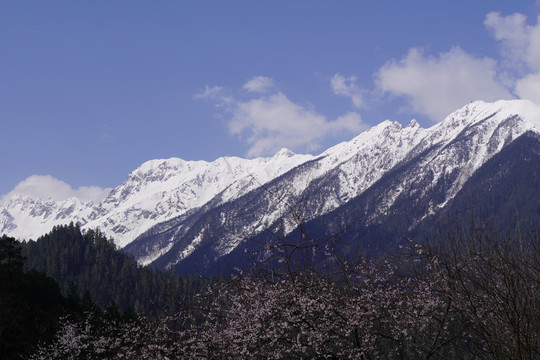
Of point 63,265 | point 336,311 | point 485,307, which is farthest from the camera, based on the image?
point 63,265

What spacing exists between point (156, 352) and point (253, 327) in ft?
19.8

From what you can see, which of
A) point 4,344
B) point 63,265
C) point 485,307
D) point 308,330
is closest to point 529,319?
point 485,307

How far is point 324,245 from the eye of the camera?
42.8 ft

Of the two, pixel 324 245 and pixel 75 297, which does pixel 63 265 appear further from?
pixel 324 245

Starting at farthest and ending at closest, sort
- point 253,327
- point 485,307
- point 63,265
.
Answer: point 63,265, point 253,327, point 485,307

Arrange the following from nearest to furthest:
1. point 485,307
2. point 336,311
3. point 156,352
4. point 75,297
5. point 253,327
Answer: point 485,307
point 336,311
point 253,327
point 156,352
point 75,297

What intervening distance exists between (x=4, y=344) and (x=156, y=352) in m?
34.8

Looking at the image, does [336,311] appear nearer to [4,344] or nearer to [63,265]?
[4,344]

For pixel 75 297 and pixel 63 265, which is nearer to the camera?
pixel 75 297

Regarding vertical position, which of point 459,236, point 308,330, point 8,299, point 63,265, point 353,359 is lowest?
point 353,359

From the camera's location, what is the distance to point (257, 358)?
13586 millimetres

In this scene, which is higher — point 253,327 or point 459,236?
point 459,236

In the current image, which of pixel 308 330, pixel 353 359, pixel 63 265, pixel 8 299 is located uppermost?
pixel 63 265

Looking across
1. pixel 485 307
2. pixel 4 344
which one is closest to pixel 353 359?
pixel 485 307
